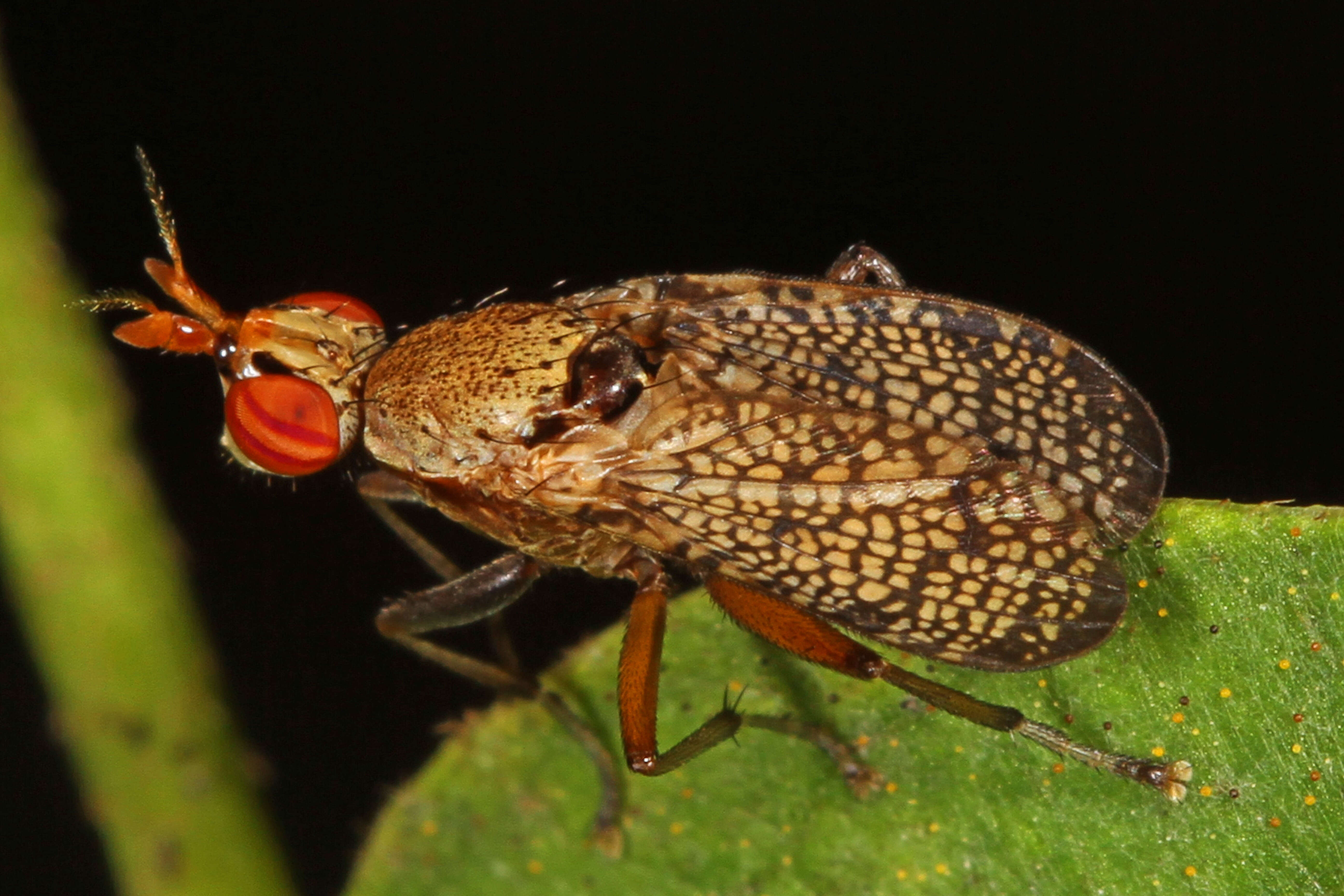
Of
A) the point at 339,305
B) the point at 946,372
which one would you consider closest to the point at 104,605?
the point at 339,305

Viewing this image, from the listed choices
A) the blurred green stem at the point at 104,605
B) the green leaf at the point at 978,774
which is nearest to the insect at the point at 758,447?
the green leaf at the point at 978,774

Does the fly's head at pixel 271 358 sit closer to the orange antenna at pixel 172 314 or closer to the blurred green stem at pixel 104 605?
the orange antenna at pixel 172 314

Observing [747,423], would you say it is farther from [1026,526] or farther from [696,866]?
[696,866]

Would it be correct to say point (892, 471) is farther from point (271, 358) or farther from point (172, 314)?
point (172, 314)

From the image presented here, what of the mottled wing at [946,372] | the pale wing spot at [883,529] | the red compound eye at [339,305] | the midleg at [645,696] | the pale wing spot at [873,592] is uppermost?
the red compound eye at [339,305]

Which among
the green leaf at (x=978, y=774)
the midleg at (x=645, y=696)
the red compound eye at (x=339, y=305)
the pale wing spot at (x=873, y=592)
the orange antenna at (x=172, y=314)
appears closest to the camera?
the green leaf at (x=978, y=774)

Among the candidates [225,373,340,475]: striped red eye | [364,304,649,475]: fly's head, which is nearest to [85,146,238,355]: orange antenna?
[225,373,340,475]: striped red eye

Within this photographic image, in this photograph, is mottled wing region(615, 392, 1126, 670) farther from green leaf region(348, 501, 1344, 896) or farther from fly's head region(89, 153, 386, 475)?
fly's head region(89, 153, 386, 475)
